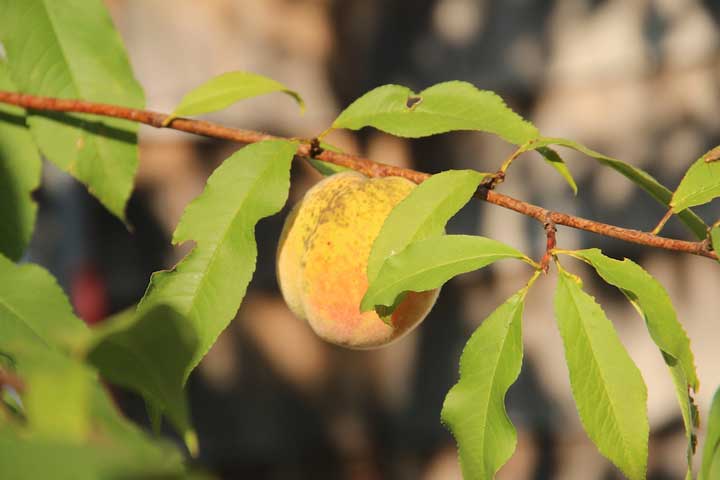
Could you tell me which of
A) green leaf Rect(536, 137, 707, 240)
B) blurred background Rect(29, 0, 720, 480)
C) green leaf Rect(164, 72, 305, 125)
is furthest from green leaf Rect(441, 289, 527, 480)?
blurred background Rect(29, 0, 720, 480)

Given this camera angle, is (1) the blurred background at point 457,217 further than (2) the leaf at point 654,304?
Yes

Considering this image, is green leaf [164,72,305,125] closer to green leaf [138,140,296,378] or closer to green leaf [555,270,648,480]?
green leaf [138,140,296,378]

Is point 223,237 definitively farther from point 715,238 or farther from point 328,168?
point 715,238

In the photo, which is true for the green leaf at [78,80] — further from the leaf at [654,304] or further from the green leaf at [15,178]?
the leaf at [654,304]

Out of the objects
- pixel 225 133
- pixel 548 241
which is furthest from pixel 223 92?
pixel 548 241

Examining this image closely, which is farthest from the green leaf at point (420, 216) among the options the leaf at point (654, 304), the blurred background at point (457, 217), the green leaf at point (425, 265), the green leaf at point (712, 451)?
the blurred background at point (457, 217)

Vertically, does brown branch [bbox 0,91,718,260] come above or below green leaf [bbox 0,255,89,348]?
above

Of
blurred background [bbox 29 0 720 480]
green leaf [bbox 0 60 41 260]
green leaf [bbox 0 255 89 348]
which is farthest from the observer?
blurred background [bbox 29 0 720 480]
